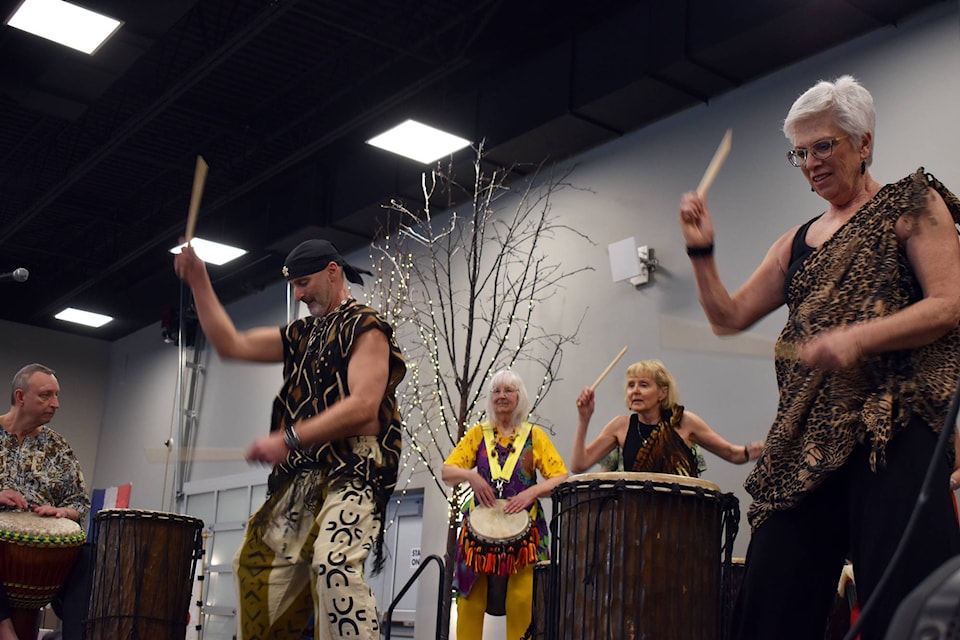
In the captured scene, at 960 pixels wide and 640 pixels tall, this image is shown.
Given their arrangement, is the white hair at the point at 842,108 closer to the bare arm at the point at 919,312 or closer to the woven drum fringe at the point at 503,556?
the bare arm at the point at 919,312

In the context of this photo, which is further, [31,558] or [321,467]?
[31,558]

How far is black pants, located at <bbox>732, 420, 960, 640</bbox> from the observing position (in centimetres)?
172

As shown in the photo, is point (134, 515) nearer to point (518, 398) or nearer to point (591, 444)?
point (518, 398)

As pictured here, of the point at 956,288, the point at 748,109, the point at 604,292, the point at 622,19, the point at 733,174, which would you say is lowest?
the point at 956,288

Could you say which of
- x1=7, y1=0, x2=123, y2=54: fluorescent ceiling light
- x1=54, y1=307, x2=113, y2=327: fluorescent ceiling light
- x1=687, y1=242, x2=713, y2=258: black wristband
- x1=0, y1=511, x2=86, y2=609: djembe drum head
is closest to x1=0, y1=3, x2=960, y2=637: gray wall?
x1=687, y1=242, x2=713, y2=258: black wristband

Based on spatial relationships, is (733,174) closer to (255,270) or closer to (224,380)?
(255,270)

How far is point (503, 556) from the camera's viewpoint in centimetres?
493

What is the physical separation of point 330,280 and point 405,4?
478 cm

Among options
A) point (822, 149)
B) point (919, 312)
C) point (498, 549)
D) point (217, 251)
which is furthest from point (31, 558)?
point (217, 251)

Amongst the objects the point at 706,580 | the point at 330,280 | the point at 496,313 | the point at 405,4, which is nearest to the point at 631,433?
the point at 706,580

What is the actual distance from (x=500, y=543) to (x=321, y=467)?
230 centimetres

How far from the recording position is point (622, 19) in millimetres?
6824

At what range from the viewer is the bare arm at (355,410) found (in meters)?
2.65

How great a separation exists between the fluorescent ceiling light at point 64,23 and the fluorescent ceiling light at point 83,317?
23.5 feet
